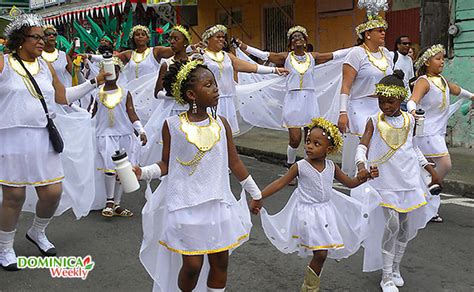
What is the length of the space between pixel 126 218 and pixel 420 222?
338 centimetres

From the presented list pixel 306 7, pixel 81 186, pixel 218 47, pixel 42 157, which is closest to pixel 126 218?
pixel 81 186

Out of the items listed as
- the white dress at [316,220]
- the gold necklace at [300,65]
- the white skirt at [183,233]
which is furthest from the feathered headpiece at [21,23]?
the gold necklace at [300,65]

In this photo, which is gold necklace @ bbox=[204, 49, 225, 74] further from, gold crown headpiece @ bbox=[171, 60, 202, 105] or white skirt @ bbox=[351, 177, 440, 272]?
gold crown headpiece @ bbox=[171, 60, 202, 105]

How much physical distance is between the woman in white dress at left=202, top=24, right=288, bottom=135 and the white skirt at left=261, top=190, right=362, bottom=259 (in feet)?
11.7

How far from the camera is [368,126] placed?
4.72 metres

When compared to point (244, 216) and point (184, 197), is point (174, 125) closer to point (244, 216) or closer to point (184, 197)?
point (184, 197)

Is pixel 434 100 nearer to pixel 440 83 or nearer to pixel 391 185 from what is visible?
pixel 440 83

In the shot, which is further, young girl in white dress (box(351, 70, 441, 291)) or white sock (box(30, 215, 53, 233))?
white sock (box(30, 215, 53, 233))

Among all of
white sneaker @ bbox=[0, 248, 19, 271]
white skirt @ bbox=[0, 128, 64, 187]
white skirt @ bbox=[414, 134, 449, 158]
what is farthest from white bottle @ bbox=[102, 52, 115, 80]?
white skirt @ bbox=[414, 134, 449, 158]

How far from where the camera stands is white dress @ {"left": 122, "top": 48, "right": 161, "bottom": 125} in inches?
341

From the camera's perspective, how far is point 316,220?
14.3 ft

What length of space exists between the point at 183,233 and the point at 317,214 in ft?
3.57

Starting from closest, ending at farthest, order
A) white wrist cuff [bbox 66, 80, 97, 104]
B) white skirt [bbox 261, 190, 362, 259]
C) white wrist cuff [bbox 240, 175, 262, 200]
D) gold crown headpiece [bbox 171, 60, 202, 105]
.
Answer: gold crown headpiece [bbox 171, 60, 202, 105] → white wrist cuff [bbox 240, 175, 262, 200] → white skirt [bbox 261, 190, 362, 259] → white wrist cuff [bbox 66, 80, 97, 104]

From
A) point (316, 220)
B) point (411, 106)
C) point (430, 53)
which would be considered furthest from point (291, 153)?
point (316, 220)
